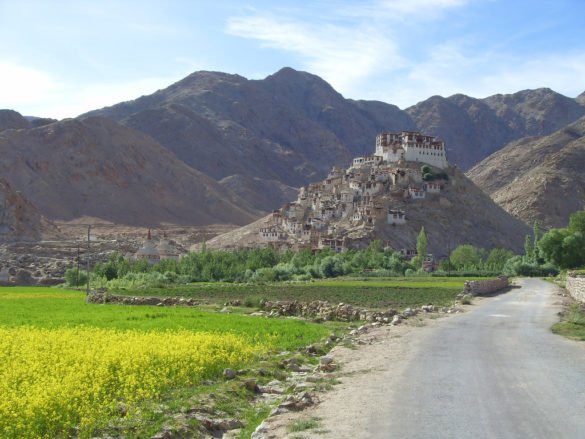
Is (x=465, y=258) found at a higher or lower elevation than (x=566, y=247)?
lower

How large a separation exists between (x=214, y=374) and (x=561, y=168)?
19848cm

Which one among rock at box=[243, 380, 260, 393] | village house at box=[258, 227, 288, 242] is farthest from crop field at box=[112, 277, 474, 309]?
village house at box=[258, 227, 288, 242]

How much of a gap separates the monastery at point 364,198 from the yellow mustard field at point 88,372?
347 feet

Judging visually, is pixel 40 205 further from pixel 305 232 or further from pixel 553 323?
pixel 553 323

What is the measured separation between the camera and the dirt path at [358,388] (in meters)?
12.5

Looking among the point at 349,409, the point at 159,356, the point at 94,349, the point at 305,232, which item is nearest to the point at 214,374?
the point at 159,356

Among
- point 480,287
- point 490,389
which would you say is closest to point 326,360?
point 490,389

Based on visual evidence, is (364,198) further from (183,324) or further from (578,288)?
(183,324)

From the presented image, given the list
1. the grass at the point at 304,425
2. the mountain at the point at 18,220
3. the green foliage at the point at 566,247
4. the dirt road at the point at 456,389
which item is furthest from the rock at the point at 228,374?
the mountain at the point at 18,220

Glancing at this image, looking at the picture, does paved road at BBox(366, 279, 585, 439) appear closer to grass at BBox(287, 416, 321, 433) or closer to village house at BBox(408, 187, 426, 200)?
grass at BBox(287, 416, 321, 433)

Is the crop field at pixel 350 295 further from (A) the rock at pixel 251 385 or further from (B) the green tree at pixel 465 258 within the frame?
(B) the green tree at pixel 465 258

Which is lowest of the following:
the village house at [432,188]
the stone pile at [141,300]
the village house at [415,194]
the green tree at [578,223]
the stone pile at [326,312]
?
the stone pile at [141,300]

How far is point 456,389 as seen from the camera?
1516cm

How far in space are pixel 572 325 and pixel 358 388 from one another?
50.3ft
